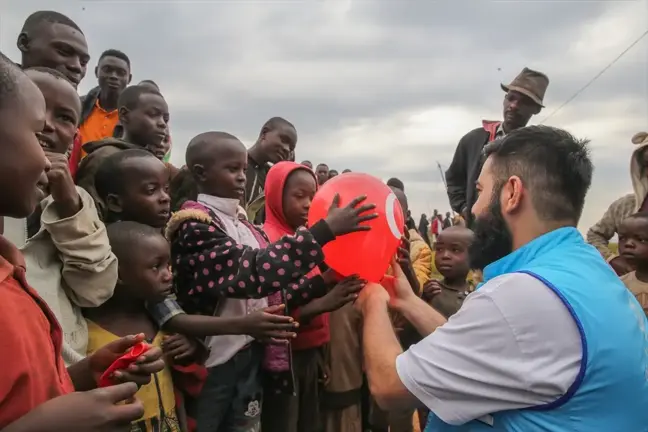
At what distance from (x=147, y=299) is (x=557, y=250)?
1.74m

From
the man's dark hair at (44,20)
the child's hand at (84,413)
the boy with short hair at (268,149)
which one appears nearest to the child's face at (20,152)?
the child's hand at (84,413)

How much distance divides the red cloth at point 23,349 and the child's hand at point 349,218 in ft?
4.87

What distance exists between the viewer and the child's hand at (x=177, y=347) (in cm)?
253

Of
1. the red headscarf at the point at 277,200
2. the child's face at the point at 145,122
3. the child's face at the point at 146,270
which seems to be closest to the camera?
the child's face at the point at 146,270

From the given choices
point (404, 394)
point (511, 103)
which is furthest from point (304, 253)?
point (511, 103)

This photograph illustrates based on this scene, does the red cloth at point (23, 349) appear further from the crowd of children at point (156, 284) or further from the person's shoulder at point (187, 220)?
the person's shoulder at point (187, 220)

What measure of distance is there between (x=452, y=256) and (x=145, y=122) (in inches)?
98.9

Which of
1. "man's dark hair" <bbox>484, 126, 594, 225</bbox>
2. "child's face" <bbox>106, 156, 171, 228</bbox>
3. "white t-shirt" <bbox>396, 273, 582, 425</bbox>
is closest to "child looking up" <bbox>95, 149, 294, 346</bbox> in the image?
"child's face" <bbox>106, 156, 171, 228</bbox>

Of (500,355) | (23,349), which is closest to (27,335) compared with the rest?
(23,349)

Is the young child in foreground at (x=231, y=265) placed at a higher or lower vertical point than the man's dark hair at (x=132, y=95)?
lower

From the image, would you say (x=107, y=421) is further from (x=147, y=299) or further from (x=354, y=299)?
(x=354, y=299)

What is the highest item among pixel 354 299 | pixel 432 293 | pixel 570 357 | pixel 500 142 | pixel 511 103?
pixel 511 103

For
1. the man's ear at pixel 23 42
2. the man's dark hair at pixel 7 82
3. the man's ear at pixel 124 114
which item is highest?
the man's ear at pixel 23 42

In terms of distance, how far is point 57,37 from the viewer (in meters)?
3.00
